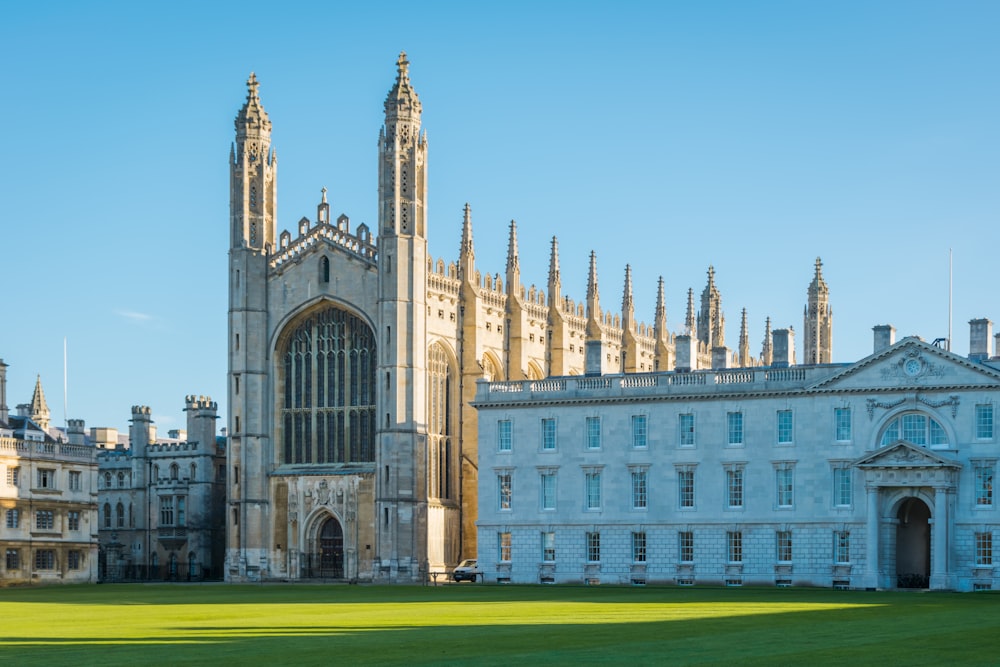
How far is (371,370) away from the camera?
282 ft

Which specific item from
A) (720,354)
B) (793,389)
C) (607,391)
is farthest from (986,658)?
(720,354)

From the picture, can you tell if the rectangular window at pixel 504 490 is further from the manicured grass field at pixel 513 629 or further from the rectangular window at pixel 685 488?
the manicured grass field at pixel 513 629

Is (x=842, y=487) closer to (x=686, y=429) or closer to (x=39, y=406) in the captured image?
(x=686, y=429)

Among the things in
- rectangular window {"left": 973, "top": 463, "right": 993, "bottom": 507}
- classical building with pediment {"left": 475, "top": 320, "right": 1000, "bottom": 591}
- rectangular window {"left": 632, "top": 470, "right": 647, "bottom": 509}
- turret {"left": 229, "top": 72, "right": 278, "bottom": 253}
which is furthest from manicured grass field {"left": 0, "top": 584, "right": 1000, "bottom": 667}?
turret {"left": 229, "top": 72, "right": 278, "bottom": 253}

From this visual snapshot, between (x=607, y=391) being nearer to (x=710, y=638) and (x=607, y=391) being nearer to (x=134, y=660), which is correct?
(x=710, y=638)

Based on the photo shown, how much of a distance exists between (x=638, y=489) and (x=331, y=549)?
19.8 metres

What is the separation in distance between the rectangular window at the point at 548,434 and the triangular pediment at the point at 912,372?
43.7 feet

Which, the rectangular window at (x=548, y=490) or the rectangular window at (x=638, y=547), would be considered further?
the rectangular window at (x=548, y=490)

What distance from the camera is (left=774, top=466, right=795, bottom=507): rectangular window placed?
7169 cm

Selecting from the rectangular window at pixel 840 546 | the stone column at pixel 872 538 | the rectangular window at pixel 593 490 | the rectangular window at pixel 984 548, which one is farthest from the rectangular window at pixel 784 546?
the rectangular window at pixel 593 490

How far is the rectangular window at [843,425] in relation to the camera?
70.4m

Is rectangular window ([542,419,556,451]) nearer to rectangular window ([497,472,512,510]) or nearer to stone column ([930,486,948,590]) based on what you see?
rectangular window ([497,472,512,510])

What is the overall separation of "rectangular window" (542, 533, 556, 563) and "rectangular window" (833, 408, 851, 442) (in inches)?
571

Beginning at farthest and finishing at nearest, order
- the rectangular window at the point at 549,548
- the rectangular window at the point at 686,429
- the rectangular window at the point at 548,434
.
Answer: the rectangular window at the point at 548,434
the rectangular window at the point at 549,548
the rectangular window at the point at 686,429
